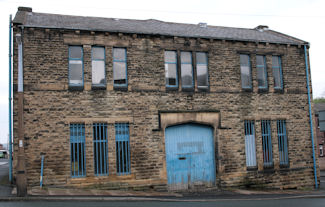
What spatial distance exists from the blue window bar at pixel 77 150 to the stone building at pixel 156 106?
40 mm

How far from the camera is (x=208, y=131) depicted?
16219mm

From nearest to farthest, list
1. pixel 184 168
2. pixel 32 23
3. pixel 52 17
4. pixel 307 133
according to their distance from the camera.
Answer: pixel 32 23 < pixel 184 168 < pixel 52 17 < pixel 307 133

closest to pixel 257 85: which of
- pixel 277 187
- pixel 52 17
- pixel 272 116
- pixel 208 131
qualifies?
pixel 272 116

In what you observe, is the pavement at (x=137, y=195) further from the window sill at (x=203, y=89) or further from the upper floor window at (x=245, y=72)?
the upper floor window at (x=245, y=72)

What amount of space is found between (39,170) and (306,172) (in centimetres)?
1288

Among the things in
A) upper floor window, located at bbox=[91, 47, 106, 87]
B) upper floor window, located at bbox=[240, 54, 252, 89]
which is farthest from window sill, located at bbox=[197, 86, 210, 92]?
upper floor window, located at bbox=[91, 47, 106, 87]

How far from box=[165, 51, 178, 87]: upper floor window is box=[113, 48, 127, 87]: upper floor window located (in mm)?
1980

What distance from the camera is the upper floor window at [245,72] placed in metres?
17.2

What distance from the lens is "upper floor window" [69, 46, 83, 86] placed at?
1443 centimetres

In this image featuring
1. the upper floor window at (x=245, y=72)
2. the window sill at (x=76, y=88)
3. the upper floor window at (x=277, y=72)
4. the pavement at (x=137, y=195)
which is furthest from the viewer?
the upper floor window at (x=277, y=72)

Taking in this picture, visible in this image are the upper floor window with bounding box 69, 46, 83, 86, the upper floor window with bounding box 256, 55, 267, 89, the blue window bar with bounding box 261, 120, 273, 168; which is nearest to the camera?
the upper floor window with bounding box 69, 46, 83, 86

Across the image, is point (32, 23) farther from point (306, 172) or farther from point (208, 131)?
point (306, 172)

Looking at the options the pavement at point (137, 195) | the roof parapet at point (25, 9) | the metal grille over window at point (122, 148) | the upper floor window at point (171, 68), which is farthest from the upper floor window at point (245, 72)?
the roof parapet at point (25, 9)

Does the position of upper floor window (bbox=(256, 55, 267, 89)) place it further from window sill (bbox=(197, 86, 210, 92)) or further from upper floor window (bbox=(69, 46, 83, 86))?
upper floor window (bbox=(69, 46, 83, 86))
